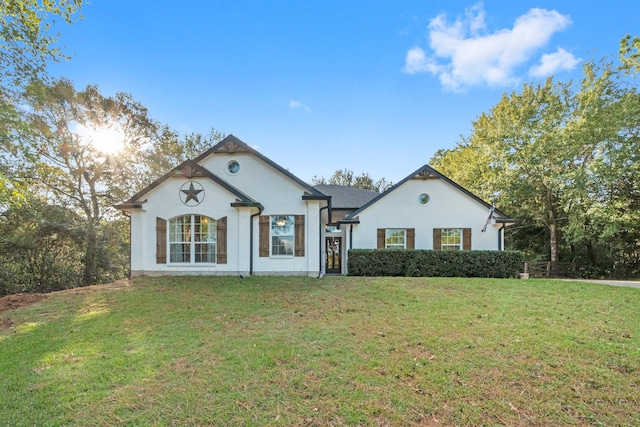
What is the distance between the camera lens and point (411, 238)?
52.6ft

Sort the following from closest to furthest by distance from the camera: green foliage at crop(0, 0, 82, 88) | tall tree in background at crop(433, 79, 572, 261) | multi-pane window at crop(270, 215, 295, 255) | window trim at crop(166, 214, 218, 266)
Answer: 1. green foliage at crop(0, 0, 82, 88)
2. window trim at crop(166, 214, 218, 266)
3. multi-pane window at crop(270, 215, 295, 255)
4. tall tree in background at crop(433, 79, 572, 261)

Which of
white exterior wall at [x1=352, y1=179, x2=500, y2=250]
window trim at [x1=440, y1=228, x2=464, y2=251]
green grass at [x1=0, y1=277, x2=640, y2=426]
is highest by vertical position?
white exterior wall at [x1=352, y1=179, x2=500, y2=250]

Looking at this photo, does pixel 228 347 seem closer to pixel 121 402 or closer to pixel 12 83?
pixel 121 402

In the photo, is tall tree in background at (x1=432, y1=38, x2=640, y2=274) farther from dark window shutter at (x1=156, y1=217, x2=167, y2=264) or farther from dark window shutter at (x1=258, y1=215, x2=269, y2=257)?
dark window shutter at (x1=156, y1=217, x2=167, y2=264)

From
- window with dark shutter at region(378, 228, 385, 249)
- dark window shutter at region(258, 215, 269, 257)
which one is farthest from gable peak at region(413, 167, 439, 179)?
dark window shutter at region(258, 215, 269, 257)

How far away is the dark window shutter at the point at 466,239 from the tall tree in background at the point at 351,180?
2930cm

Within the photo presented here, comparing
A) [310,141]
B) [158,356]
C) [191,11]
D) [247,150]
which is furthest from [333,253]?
[158,356]

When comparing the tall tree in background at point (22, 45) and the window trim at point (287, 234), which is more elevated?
the tall tree in background at point (22, 45)

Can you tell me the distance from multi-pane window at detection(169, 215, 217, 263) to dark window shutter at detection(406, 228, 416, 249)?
932cm

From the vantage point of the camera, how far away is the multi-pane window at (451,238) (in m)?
16.1

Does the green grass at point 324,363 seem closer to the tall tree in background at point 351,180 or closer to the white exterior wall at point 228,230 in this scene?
the white exterior wall at point 228,230

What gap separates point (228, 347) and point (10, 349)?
377 centimetres

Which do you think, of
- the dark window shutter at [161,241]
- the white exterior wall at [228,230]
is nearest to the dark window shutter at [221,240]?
the white exterior wall at [228,230]

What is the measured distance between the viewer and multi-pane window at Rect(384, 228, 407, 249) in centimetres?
1609
